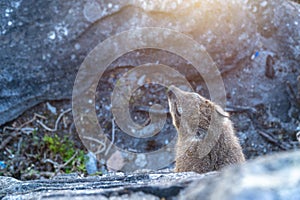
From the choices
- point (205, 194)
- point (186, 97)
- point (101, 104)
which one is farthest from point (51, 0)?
point (205, 194)

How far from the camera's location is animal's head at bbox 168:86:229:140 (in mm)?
3838

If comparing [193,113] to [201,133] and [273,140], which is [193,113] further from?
[273,140]

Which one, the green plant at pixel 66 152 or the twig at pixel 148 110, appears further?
the twig at pixel 148 110

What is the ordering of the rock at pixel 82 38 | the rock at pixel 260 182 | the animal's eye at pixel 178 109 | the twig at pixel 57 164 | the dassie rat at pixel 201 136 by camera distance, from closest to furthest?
1. the rock at pixel 260 182
2. the dassie rat at pixel 201 136
3. the animal's eye at pixel 178 109
4. the twig at pixel 57 164
5. the rock at pixel 82 38

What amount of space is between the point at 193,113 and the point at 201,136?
0.92ft

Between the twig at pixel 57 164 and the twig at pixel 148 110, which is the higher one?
the twig at pixel 148 110

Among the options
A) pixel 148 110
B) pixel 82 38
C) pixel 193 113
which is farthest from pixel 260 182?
pixel 82 38

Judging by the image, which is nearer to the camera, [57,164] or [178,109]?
[178,109]

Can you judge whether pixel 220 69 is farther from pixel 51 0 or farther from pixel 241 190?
pixel 241 190

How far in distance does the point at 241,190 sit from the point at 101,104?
173 inches

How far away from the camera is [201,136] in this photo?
3750 millimetres

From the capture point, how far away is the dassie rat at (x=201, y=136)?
3.39 meters

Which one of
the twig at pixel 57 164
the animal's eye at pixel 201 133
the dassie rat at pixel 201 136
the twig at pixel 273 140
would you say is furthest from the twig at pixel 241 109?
the twig at pixel 57 164

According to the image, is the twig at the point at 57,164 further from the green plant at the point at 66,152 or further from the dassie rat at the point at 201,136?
the dassie rat at the point at 201,136
